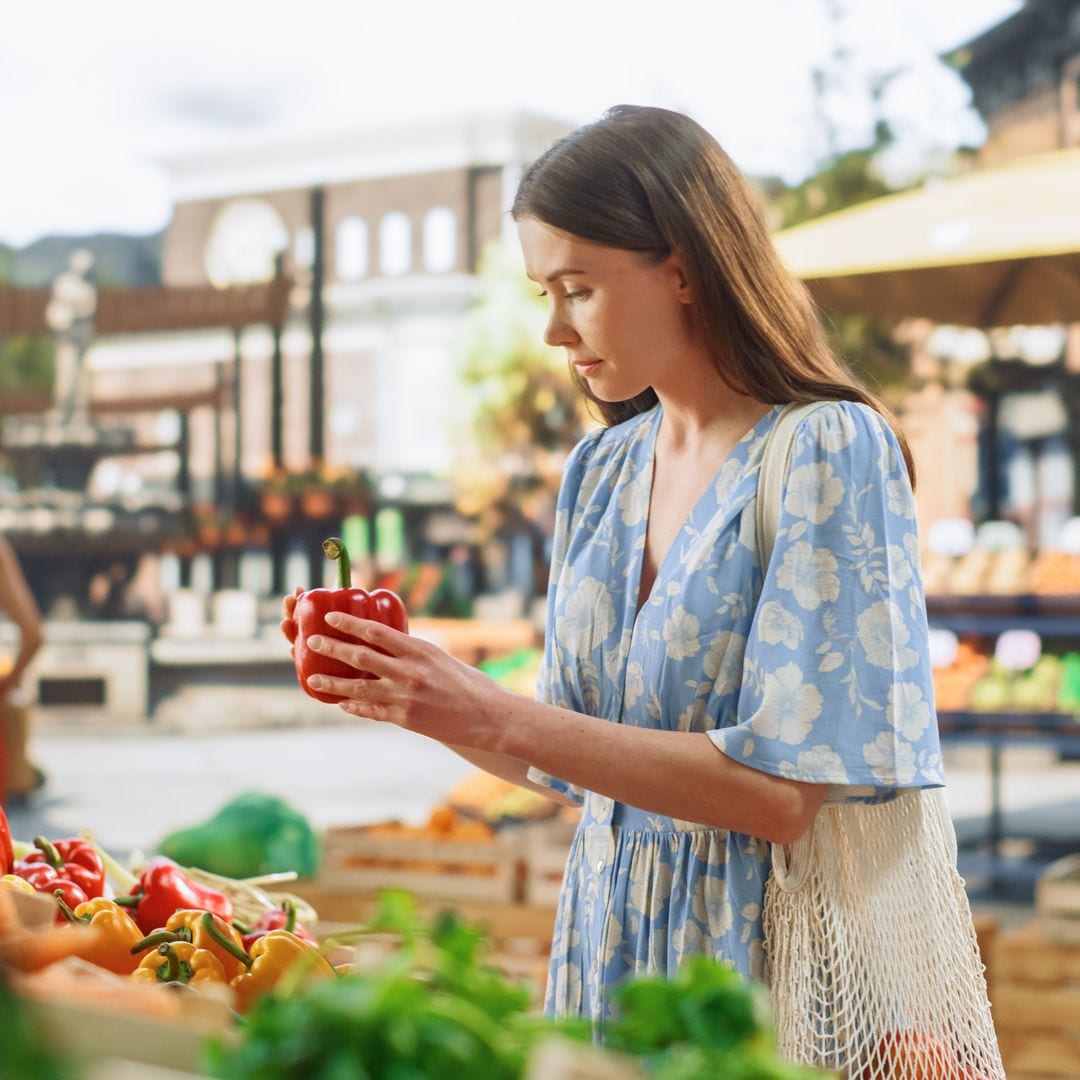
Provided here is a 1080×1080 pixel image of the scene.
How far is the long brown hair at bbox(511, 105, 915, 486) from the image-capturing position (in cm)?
161

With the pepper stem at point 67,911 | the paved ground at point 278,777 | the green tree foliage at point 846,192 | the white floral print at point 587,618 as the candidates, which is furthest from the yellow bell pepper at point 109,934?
the green tree foliage at point 846,192

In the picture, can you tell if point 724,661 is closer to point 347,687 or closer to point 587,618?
point 587,618

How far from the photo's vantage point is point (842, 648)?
1.54 metres

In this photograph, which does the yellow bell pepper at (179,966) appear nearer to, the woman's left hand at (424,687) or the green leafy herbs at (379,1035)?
the woman's left hand at (424,687)

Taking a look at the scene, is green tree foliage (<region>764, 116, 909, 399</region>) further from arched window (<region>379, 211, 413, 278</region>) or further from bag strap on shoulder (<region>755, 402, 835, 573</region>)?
arched window (<region>379, 211, 413, 278</region>)

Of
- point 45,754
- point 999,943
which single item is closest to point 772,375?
point 999,943

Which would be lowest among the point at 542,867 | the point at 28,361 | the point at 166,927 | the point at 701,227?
the point at 542,867

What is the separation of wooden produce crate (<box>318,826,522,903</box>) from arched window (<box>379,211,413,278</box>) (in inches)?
864

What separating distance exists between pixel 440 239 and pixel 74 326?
1089 centimetres

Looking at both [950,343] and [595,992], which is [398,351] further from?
[595,992]

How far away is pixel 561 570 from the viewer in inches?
74.0

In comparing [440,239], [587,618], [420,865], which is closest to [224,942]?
[587,618]

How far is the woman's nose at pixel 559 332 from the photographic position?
1675mm

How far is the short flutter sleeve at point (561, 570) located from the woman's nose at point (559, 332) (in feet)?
0.63
